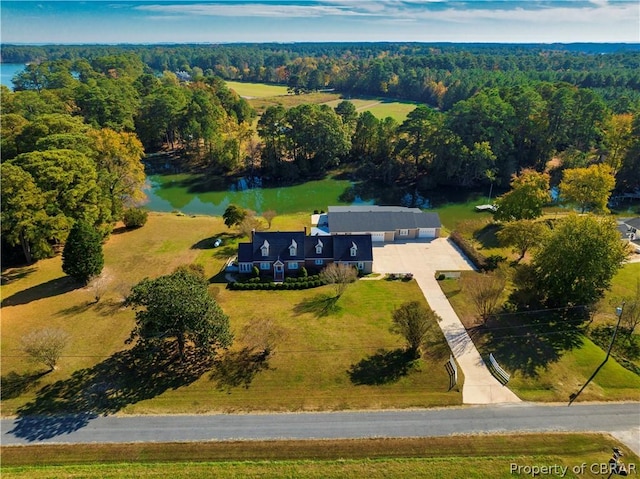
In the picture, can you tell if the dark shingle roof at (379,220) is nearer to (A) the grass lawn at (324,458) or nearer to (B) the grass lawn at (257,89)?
(A) the grass lawn at (324,458)

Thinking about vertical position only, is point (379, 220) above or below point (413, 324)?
above

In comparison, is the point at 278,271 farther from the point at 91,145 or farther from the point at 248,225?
the point at 91,145

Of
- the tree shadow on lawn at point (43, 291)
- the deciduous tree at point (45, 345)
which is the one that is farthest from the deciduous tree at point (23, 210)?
the deciduous tree at point (45, 345)

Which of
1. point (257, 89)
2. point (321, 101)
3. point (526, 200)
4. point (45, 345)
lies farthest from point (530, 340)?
point (257, 89)

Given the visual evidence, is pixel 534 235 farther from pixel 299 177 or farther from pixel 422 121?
pixel 299 177

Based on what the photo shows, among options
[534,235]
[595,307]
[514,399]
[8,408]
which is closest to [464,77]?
Answer: [534,235]

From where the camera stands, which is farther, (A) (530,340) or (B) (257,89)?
(B) (257,89)
